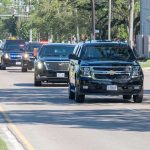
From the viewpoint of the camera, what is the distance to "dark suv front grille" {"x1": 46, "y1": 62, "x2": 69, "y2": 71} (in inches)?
1308

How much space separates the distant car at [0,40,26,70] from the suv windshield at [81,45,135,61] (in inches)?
1038

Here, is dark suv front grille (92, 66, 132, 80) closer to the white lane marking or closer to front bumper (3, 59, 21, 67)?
the white lane marking

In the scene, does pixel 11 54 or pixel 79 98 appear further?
pixel 11 54

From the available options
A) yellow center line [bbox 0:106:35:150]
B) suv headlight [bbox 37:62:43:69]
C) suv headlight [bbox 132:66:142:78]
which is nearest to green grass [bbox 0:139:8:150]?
yellow center line [bbox 0:106:35:150]

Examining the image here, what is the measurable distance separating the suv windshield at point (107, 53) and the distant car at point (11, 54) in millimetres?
26366

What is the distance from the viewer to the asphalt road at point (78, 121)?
14295mm

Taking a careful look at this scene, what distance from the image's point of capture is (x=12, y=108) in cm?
2212

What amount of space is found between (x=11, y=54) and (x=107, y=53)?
27.8 metres

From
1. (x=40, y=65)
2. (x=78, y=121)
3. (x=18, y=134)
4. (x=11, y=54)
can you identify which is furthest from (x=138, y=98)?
(x=11, y=54)

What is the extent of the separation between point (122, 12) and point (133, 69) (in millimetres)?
61426

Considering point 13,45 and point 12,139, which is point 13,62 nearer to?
point 13,45

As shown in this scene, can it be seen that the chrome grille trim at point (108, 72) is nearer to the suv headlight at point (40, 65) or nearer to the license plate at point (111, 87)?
the license plate at point (111, 87)

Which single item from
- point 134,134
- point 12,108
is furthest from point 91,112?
point 134,134

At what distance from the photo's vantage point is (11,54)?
5178 centimetres
